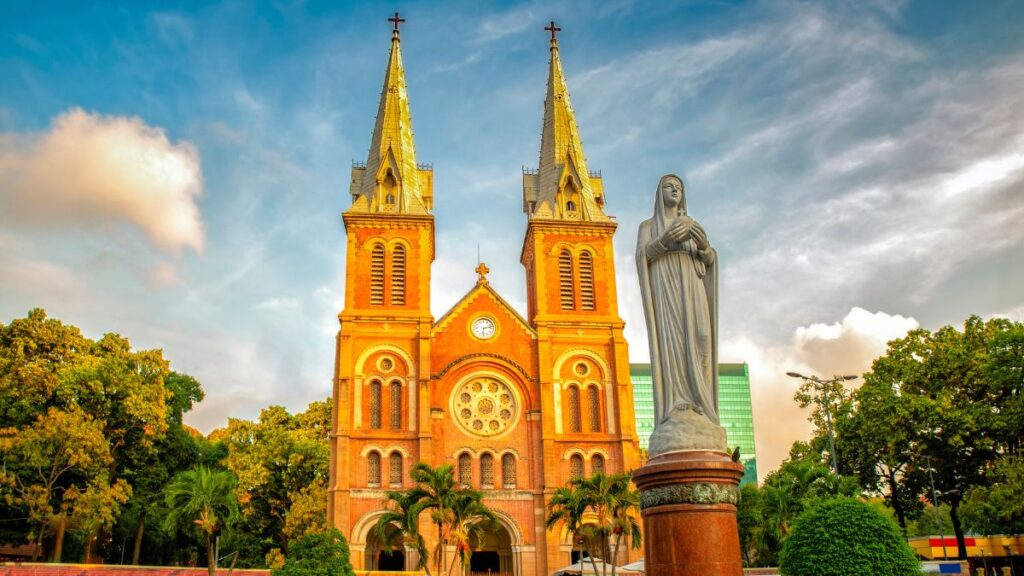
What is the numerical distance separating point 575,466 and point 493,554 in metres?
5.15

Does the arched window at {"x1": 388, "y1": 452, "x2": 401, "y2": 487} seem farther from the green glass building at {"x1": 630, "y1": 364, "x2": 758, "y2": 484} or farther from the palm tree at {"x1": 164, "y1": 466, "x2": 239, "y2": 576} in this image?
the green glass building at {"x1": 630, "y1": 364, "x2": 758, "y2": 484}

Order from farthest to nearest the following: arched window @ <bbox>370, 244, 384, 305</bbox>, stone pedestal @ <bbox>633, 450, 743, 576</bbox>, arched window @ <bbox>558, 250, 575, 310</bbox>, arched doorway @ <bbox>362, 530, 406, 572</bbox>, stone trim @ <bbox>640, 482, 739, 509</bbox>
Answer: arched window @ <bbox>558, 250, 575, 310</bbox> → arched window @ <bbox>370, 244, 384, 305</bbox> → arched doorway @ <bbox>362, 530, 406, 572</bbox> → stone trim @ <bbox>640, 482, 739, 509</bbox> → stone pedestal @ <bbox>633, 450, 743, 576</bbox>

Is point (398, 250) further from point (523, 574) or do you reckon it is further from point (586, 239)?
point (523, 574)

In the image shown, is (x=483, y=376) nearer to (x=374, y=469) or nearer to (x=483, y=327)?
(x=483, y=327)

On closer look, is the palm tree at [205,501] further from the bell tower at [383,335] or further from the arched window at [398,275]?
the arched window at [398,275]

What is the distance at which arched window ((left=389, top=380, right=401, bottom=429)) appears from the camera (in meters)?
38.1

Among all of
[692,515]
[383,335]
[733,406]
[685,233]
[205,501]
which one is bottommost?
[692,515]

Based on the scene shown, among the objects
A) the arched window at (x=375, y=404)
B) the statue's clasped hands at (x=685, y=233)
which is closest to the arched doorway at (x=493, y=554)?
the arched window at (x=375, y=404)

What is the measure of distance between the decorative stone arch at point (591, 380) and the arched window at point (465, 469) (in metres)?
4.16

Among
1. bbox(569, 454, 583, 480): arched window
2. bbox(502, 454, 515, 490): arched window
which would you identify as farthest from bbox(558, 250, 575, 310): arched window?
bbox(502, 454, 515, 490): arched window

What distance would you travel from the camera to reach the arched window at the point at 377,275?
4038cm

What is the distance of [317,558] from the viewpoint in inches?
736

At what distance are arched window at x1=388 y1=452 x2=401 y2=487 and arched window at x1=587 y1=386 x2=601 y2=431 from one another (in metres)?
8.50

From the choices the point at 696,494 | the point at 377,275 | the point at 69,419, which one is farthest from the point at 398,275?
the point at 696,494
